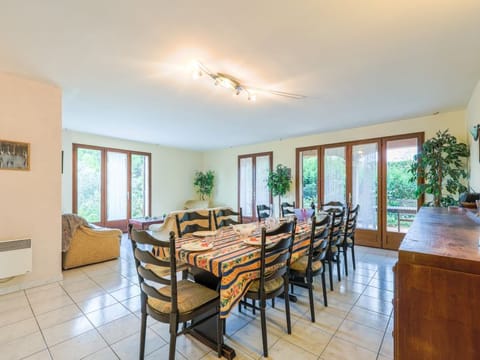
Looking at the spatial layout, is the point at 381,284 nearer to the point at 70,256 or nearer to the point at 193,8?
the point at 193,8

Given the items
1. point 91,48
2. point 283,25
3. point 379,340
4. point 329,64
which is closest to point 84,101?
point 91,48

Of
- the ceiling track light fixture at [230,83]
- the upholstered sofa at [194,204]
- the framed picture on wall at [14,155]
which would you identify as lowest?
the upholstered sofa at [194,204]

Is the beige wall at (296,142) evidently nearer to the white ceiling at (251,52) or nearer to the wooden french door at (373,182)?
the wooden french door at (373,182)

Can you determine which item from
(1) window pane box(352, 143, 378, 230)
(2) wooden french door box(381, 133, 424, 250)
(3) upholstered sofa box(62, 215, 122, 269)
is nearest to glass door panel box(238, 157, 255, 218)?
(1) window pane box(352, 143, 378, 230)

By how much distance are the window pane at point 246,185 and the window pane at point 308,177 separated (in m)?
1.70

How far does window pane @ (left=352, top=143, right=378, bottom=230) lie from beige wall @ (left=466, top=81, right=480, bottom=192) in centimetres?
146

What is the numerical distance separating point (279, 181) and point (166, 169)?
3.63 m

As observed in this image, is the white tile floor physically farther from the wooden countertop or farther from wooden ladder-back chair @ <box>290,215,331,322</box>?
the wooden countertop

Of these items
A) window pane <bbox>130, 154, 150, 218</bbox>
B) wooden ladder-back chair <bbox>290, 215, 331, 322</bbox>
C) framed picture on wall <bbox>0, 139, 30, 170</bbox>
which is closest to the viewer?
wooden ladder-back chair <bbox>290, 215, 331, 322</bbox>

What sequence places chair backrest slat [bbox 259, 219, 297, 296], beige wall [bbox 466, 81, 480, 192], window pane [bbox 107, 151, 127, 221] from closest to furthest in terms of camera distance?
1. chair backrest slat [bbox 259, 219, 297, 296]
2. beige wall [bbox 466, 81, 480, 192]
3. window pane [bbox 107, 151, 127, 221]

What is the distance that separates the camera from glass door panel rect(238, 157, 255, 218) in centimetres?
710

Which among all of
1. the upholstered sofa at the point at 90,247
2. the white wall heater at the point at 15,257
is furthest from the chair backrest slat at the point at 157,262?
the upholstered sofa at the point at 90,247

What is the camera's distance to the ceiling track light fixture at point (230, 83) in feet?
8.29

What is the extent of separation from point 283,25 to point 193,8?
0.71 m
